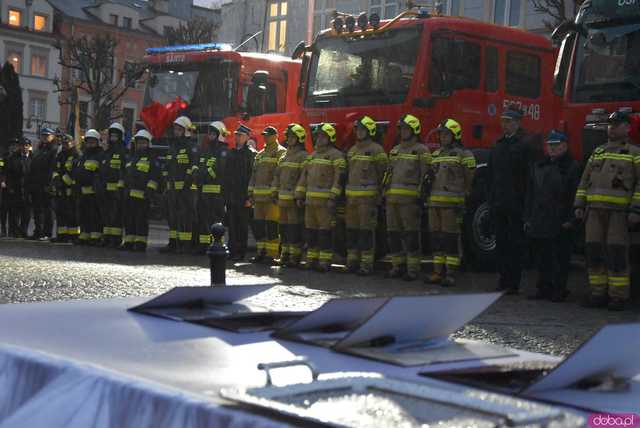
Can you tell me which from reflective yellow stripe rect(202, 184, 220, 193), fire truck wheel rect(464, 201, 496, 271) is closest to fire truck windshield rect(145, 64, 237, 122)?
reflective yellow stripe rect(202, 184, 220, 193)

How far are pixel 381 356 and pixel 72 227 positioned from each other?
17.1 m

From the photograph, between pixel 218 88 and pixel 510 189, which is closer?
pixel 510 189

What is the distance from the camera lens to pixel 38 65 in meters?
73.6

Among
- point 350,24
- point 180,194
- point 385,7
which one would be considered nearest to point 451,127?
point 350,24

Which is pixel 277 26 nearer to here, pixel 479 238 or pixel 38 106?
pixel 38 106

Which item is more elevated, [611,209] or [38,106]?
[38,106]

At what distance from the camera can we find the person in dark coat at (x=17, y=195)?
2055 cm

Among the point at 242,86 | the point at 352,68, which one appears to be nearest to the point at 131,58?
the point at 242,86

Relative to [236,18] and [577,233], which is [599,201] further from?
[236,18]

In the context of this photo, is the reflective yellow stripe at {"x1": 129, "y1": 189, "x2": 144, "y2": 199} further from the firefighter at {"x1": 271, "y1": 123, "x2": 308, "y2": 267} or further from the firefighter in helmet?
the firefighter in helmet

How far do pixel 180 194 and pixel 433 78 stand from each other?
4762 mm

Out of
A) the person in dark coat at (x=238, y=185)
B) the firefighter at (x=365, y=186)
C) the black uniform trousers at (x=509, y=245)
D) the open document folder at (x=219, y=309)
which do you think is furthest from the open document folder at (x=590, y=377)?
the person in dark coat at (x=238, y=185)

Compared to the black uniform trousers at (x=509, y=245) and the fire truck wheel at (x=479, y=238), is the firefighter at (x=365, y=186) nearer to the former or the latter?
the fire truck wheel at (x=479, y=238)

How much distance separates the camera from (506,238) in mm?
11633
